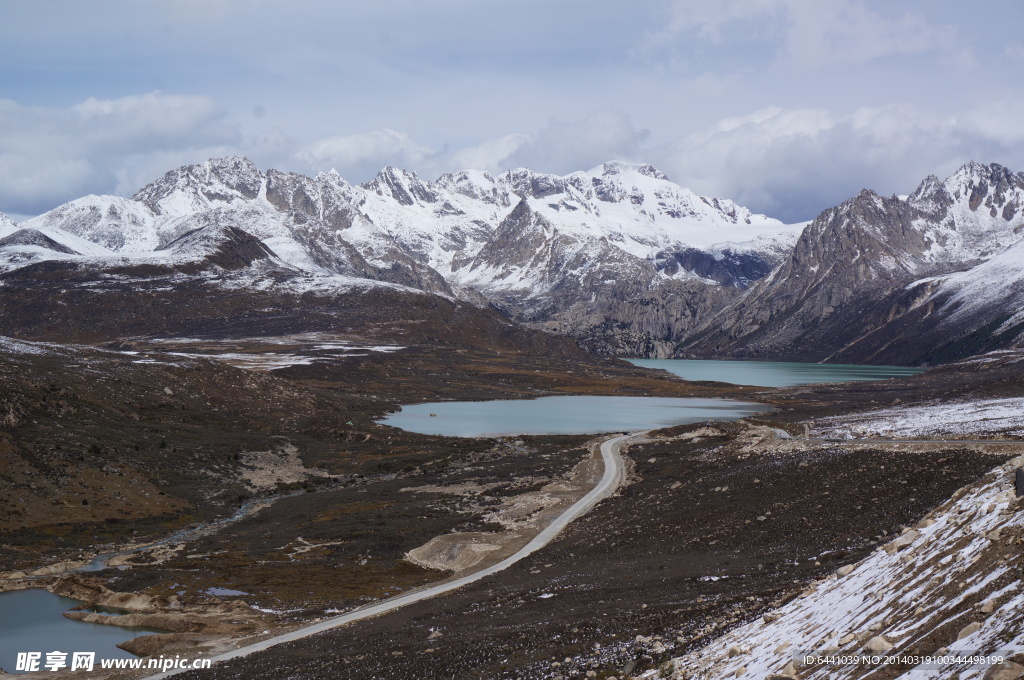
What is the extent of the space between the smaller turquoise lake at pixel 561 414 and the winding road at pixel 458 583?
49.0m

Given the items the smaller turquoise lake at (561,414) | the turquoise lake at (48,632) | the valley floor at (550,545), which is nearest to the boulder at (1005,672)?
the valley floor at (550,545)

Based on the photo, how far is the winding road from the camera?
37.0m

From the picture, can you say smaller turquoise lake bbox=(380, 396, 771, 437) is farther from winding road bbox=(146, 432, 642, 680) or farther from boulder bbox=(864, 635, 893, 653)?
boulder bbox=(864, 635, 893, 653)

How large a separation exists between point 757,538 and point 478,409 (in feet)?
421

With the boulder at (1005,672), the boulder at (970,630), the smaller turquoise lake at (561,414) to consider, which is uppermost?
the boulder at (1005,672)

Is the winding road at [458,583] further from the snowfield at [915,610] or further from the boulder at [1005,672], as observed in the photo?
the boulder at [1005,672]

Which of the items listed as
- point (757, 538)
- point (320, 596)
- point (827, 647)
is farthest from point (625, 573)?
point (827, 647)

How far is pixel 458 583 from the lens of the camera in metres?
47.5

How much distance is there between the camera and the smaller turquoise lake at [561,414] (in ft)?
444

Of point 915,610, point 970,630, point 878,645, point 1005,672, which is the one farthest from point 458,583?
point 1005,672

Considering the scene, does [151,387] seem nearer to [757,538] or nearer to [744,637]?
[757,538]

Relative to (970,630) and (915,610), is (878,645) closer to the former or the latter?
(970,630)

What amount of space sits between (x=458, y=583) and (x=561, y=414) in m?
114

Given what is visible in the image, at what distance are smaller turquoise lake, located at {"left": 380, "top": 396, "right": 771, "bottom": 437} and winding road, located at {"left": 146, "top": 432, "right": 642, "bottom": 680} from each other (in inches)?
1930
